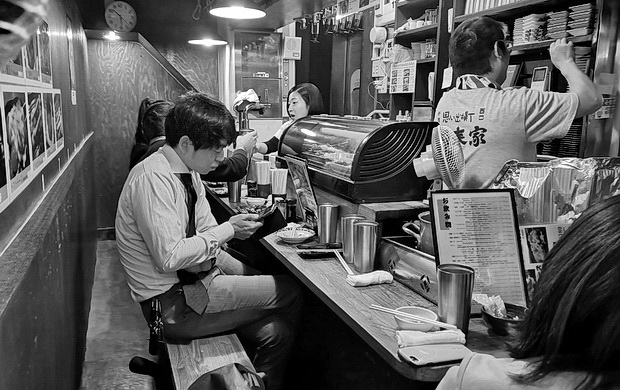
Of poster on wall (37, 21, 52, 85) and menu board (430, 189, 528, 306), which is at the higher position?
poster on wall (37, 21, 52, 85)

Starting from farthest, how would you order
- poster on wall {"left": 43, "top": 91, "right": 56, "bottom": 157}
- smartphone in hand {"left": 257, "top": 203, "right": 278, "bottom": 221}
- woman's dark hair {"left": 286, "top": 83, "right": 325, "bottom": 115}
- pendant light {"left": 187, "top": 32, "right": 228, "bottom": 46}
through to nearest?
pendant light {"left": 187, "top": 32, "right": 228, "bottom": 46}
woman's dark hair {"left": 286, "top": 83, "right": 325, "bottom": 115}
smartphone in hand {"left": 257, "top": 203, "right": 278, "bottom": 221}
poster on wall {"left": 43, "top": 91, "right": 56, "bottom": 157}

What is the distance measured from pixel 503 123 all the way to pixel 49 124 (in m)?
2.01

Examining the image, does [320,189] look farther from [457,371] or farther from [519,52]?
[519,52]

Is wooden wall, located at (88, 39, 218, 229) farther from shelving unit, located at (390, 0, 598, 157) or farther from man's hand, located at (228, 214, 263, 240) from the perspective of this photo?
man's hand, located at (228, 214, 263, 240)

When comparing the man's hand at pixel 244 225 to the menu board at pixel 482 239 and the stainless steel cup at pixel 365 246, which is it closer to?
the stainless steel cup at pixel 365 246

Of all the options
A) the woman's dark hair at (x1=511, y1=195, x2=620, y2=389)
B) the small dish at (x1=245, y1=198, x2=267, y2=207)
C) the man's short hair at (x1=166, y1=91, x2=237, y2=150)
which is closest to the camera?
the woman's dark hair at (x1=511, y1=195, x2=620, y2=389)

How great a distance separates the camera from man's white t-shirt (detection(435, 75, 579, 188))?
94.7 inches

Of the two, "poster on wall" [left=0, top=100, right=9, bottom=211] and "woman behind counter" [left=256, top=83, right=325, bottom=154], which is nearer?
"poster on wall" [left=0, top=100, right=9, bottom=211]

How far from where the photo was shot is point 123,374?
9.73 ft

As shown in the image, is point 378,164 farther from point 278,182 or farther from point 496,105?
point 278,182

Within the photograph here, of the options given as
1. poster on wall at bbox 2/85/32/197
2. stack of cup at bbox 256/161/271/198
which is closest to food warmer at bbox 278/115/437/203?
stack of cup at bbox 256/161/271/198

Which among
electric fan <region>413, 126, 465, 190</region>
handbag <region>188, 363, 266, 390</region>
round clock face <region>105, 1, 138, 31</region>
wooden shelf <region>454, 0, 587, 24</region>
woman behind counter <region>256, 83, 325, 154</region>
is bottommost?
handbag <region>188, 363, 266, 390</region>

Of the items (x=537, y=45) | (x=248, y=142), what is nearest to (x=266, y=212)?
(x=248, y=142)

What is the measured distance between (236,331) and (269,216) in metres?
0.62
